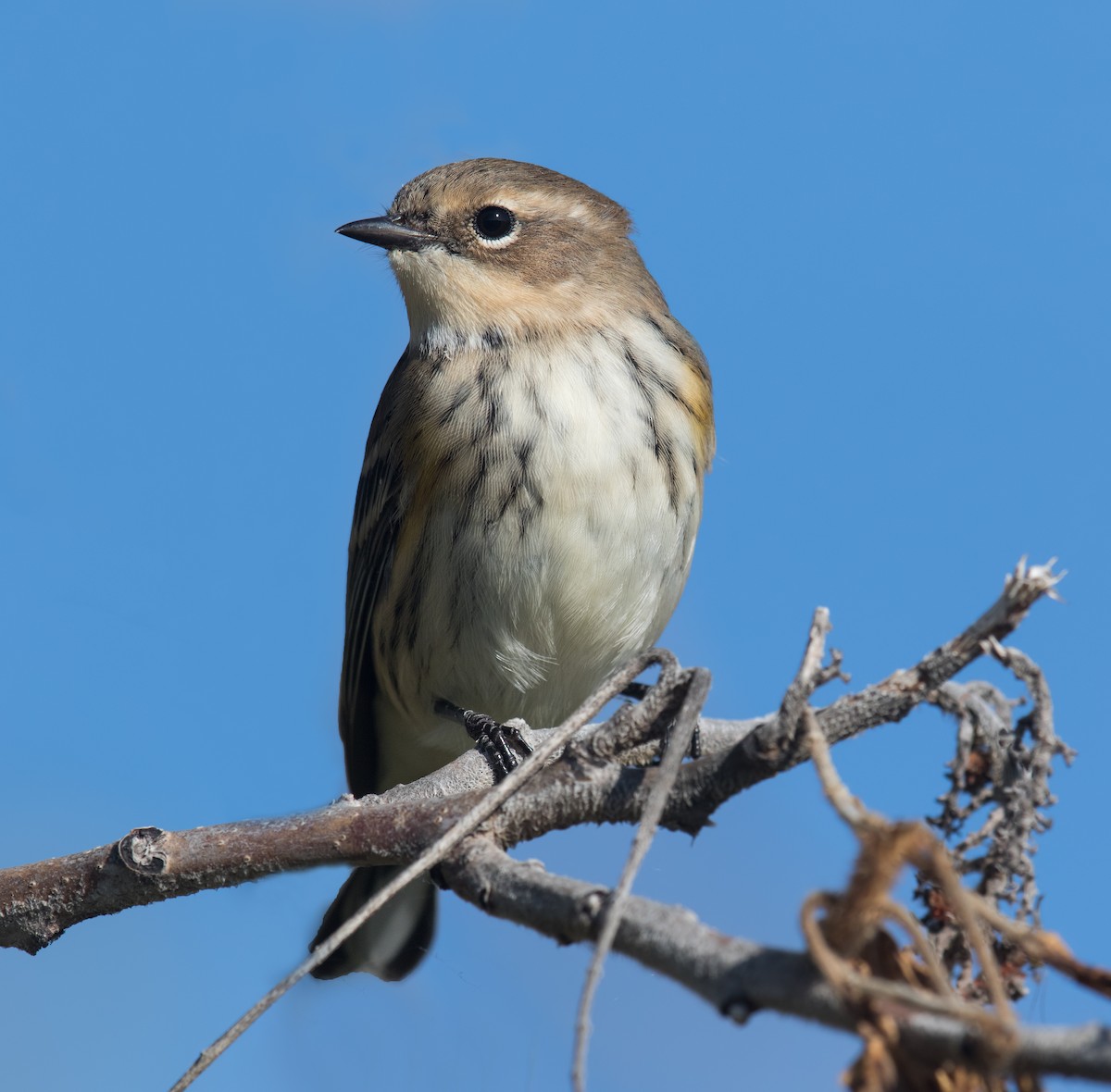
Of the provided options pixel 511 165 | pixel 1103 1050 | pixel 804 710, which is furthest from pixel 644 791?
pixel 511 165

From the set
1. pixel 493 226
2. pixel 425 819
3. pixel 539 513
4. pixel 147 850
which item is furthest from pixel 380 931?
pixel 493 226

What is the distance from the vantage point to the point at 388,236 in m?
5.84

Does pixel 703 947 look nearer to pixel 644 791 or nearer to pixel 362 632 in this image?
pixel 644 791

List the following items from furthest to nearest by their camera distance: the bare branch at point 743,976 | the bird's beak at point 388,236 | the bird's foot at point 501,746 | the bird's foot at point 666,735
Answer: the bird's beak at point 388,236 < the bird's foot at point 501,746 < the bird's foot at point 666,735 < the bare branch at point 743,976

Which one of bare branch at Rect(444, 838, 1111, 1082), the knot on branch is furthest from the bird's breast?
bare branch at Rect(444, 838, 1111, 1082)

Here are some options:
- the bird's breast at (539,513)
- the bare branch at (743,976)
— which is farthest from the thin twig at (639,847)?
the bird's breast at (539,513)

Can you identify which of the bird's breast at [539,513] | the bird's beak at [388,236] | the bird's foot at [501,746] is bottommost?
the bird's foot at [501,746]

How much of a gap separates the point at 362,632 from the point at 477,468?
1.29 m

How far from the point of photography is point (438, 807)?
2.89 m

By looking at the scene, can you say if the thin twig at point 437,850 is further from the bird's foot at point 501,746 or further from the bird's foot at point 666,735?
the bird's foot at point 501,746

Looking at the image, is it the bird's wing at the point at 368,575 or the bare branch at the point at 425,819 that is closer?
the bare branch at the point at 425,819

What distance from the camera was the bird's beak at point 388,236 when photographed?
19.1 ft

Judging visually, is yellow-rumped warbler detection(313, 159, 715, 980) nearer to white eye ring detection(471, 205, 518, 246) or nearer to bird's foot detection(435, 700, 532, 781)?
white eye ring detection(471, 205, 518, 246)

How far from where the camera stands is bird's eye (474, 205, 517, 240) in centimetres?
593
